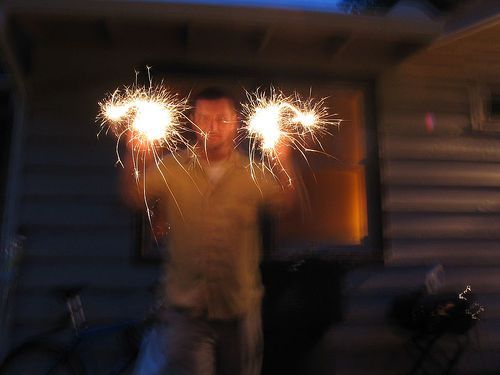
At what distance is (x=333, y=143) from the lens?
4.68 metres

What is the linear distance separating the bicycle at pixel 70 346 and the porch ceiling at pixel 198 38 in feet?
6.31

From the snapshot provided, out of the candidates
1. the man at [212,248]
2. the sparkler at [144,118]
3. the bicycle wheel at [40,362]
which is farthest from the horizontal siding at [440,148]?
the bicycle wheel at [40,362]

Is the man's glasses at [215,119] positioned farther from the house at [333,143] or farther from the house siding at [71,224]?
the house siding at [71,224]

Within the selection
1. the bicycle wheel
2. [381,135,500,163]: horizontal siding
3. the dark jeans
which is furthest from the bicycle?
[381,135,500,163]: horizontal siding

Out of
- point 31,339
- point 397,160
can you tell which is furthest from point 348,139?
point 31,339

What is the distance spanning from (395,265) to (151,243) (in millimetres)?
2087

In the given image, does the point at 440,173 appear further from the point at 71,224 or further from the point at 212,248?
the point at 71,224

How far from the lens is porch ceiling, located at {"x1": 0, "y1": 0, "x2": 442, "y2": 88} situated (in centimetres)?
371

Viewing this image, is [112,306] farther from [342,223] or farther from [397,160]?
[397,160]

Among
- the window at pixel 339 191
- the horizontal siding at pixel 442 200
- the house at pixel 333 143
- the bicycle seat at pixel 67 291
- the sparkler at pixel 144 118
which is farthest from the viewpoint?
the horizontal siding at pixel 442 200

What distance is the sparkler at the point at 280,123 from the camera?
3.70 m

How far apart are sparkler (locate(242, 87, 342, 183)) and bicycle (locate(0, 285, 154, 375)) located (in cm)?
162

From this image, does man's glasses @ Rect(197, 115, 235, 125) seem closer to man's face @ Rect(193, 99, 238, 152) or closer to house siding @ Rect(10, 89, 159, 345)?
man's face @ Rect(193, 99, 238, 152)

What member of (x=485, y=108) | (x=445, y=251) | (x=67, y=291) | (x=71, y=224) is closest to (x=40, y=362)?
(x=67, y=291)
